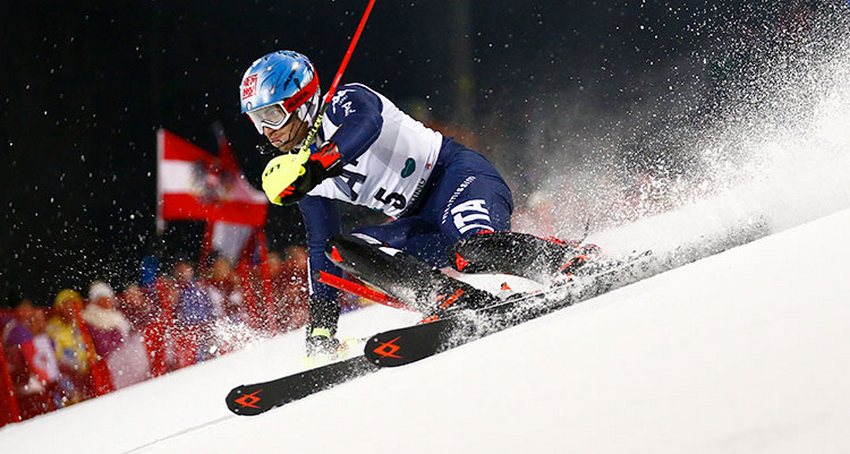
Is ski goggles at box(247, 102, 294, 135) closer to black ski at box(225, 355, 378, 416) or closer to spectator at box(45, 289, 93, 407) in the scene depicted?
black ski at box(225, 355, 378, 416)

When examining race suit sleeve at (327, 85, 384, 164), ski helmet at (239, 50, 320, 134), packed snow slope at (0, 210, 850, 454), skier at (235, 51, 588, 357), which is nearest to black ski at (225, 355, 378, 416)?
skier at (235, 51, 588, 357)

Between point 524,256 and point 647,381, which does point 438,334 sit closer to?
point 524,256

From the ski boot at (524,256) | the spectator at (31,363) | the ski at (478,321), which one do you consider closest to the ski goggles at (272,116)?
the ski boot at (524,256)

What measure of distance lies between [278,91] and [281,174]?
33 cm

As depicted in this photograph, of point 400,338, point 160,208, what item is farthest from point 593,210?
point 400,338

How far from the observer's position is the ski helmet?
2.72 meters

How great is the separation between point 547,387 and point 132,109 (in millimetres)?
5176

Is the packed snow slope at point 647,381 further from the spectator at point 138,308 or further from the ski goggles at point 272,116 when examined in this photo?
the spectator at point 138,308

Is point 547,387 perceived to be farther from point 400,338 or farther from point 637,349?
point 400,338

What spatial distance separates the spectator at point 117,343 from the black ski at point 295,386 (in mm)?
2677

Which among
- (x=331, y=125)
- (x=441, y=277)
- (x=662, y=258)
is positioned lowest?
(x=441, y=277)

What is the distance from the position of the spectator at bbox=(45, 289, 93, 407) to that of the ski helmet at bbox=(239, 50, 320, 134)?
8.61 feet

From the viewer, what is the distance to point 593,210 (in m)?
6.10

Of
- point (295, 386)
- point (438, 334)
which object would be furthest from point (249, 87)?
point (438, 334)
